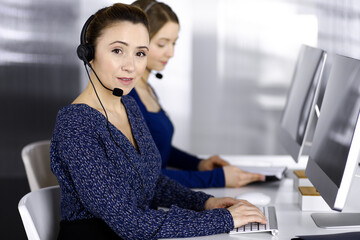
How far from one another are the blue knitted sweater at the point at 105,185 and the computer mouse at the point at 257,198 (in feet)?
0.99

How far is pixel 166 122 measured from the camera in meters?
2.10

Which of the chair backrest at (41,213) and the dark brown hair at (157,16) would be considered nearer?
the chair backrest at (41,213)

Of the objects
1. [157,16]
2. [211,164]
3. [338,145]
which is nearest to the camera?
[338,145]

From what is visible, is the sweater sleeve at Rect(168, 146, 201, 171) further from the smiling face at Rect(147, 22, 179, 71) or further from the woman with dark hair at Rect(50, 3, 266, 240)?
the woman with dark hair at Rect(50, 3, 266, 240)

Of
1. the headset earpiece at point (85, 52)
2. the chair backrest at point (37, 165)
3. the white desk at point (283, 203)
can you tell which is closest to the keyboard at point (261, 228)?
the white desk at point (283, 203)

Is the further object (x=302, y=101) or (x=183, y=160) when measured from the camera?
(x=183, y=160)

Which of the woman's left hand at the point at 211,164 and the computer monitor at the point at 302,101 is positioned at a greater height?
the computer monitor at the point at 302,101

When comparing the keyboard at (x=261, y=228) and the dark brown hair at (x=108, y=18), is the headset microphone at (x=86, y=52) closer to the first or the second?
the dark brown hair at (x=108, y=18)

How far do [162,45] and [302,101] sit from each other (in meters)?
0.64

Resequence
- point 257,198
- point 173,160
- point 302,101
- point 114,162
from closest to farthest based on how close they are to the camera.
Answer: point 114,162
point 257,198
point 302,101
point 173,160

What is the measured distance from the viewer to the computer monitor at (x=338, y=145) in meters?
1.14

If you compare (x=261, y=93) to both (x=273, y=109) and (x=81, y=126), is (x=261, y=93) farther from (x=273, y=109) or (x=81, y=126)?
(x=81, y=126)

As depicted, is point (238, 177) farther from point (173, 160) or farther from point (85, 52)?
point (85, 52)

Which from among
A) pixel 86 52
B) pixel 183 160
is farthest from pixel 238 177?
pixel 86 52
